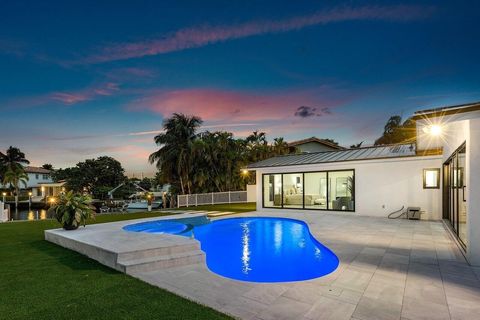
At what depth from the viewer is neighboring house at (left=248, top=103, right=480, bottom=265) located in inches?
290

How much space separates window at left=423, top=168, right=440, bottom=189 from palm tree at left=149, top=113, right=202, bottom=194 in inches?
612

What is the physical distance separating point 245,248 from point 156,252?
338 centimetres

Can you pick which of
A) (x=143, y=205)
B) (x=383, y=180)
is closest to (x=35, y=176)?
(x=143, y=205)

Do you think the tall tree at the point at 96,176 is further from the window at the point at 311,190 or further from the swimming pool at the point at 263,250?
the swimming pool at the point at 263,250

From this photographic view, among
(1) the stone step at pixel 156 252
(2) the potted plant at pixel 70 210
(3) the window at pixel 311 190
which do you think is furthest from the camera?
(3) the window at pixel 311 190

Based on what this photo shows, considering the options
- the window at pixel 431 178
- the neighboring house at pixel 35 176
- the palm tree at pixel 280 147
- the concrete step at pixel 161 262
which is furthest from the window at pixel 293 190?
the neighboring house at pixel 35 176

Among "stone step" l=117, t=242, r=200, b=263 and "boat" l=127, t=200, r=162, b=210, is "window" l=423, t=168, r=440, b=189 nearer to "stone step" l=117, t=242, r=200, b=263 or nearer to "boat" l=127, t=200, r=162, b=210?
"stone step" l=117, t=242, r=200, b=263

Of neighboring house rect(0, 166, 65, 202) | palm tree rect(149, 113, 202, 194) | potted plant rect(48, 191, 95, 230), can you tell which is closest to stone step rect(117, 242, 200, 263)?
potted plant rect(48, 191, 95, 230)

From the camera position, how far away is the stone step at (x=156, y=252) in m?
5.29

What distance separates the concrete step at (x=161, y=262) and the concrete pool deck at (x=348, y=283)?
0.02m

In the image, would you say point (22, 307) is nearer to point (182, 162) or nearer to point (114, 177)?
point (182, 162)

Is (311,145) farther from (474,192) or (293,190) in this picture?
(474,192)

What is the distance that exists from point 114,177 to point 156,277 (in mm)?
35336

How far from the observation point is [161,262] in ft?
17.5
